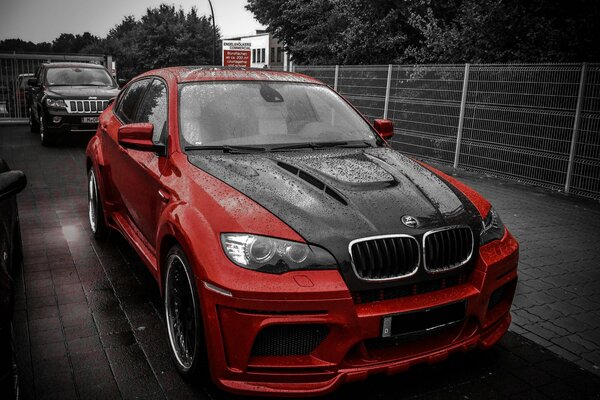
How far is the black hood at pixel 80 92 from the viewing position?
42.8ft

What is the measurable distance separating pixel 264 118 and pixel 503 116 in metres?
7.30

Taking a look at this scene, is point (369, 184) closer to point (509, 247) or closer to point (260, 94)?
point (509, 247)

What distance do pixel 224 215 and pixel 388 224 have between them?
83 centimetres

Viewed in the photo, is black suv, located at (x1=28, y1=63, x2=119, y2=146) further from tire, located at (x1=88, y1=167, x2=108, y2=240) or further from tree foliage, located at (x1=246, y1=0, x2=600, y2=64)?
tree foliage, located at (x1=246, y1=0, x2=600, y2=64)

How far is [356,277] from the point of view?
2.62m

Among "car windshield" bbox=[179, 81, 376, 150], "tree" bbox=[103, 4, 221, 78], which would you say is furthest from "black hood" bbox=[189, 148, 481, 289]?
"tree" bbox=[103, 4, 221, 78]

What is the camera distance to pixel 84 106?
13109 millimetres

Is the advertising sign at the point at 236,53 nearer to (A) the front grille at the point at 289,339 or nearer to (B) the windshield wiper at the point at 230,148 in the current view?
(B) the windshield wiper at the point at 230,148

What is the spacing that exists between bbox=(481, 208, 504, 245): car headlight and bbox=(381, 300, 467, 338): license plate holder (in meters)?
0.48

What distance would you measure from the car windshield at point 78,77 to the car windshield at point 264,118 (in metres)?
11.1

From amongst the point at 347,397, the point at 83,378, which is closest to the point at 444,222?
the point at 347,397

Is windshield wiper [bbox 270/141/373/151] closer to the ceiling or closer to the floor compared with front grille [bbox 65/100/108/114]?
closer to the ceiling

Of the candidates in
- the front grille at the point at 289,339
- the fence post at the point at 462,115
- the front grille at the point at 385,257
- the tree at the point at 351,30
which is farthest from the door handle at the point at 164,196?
the tree at the point at 351,30

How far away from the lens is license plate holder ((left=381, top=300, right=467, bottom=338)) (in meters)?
2.65
